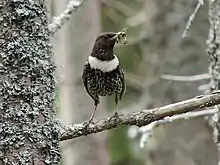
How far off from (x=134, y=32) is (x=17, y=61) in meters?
5.48

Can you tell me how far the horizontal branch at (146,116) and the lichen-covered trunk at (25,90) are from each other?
0.71 feet

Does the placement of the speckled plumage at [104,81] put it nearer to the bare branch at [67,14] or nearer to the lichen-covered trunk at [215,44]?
the bare branch at [67,14]

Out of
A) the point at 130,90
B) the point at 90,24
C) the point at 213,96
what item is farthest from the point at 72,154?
the point at 213,96

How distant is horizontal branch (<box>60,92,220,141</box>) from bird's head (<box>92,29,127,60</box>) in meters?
0.77

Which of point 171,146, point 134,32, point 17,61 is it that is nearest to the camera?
point 17,61

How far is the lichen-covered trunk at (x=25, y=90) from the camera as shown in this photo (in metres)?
1.74

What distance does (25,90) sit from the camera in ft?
5.81

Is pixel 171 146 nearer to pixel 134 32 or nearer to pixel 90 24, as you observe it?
pixel 90 24

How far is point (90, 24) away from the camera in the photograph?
4.66 metres

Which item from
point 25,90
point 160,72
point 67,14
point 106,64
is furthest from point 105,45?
point 160,72

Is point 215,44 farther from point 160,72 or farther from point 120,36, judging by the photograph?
point 160,72

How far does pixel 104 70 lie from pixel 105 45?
0.43 ft

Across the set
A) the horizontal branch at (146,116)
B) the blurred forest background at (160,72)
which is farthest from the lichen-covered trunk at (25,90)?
the blurred forest background at (160,72)

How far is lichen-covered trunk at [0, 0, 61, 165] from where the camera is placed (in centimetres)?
174
